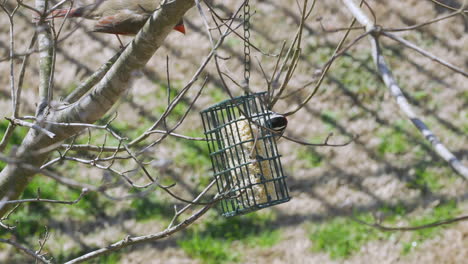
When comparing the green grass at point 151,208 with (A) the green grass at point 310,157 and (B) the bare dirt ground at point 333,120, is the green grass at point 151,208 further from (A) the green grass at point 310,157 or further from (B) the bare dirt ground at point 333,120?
(A) the green grass at point 310,157

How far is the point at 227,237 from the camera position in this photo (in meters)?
4.87

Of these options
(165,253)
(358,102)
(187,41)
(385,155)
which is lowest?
(165,253)

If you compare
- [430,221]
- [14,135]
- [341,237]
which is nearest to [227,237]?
[341,237]

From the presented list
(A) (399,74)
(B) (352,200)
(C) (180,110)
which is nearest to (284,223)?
(B) (352,200)

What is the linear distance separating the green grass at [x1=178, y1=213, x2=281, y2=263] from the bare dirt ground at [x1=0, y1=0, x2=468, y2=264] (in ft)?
0.20

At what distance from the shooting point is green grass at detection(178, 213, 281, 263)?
187 inches

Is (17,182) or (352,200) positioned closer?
(17,182)

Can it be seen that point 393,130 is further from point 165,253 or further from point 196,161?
point 165,253

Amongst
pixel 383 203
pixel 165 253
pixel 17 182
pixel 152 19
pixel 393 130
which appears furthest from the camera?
pixel 393 130

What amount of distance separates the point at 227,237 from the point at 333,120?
4.71ft

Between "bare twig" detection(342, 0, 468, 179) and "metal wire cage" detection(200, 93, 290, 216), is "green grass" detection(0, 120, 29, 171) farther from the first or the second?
"bare twig" detection(342, 0, 468, 179)

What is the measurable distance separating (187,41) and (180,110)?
79 centimetres

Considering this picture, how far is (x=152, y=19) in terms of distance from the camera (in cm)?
251

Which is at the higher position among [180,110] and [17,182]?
[180,110]
